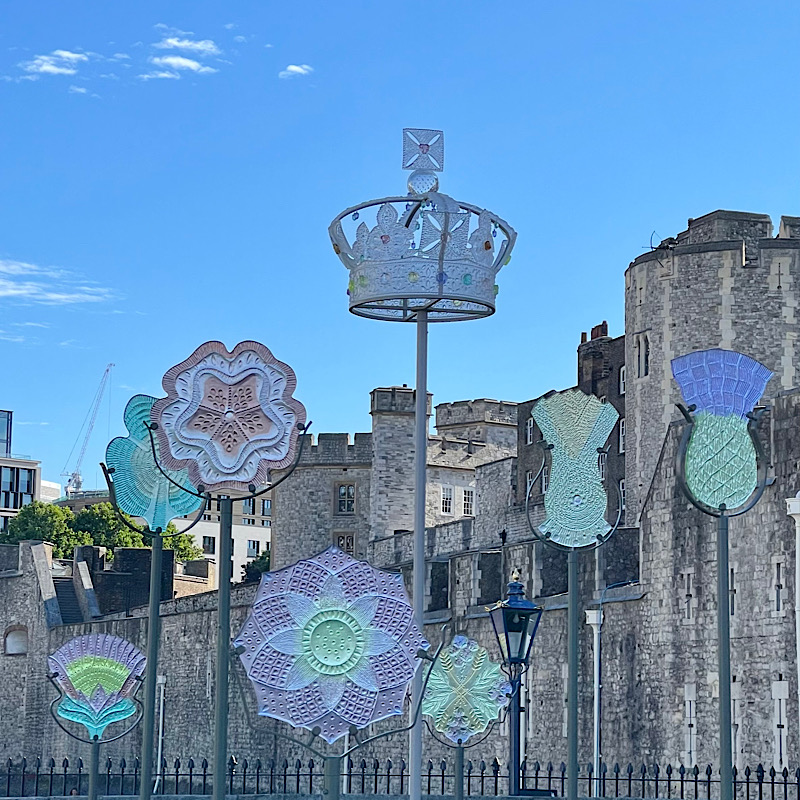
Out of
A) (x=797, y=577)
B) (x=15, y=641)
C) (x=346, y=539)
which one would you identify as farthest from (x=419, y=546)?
(x=15, y=641)

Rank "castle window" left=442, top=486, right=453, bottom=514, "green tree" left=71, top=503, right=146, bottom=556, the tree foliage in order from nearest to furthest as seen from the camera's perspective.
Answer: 1. "castle window" left=442, top=486, right=453, bottom=514
2. the tree foliage
3. "green tree" left=71, top=503, right=146, bottom=556

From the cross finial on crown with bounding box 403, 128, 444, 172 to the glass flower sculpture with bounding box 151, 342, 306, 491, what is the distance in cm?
216

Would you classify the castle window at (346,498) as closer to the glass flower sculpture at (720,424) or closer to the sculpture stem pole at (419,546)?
the glass flower sculpture at (720,424)

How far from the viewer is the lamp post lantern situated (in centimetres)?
1353

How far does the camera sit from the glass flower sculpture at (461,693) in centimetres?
1728

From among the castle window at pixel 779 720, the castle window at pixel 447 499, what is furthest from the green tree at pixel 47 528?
the castle window at pixel 779 720

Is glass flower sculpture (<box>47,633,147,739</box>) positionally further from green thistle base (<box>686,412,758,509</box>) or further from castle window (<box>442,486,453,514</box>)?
castle window (<box>442,486,453,514</box>)

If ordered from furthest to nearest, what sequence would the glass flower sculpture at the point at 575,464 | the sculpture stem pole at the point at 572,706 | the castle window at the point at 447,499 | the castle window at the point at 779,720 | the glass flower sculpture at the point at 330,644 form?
the castle window at the point at 447,499 < the castle window at the point at 779,720 < the glass flower sculpture at the point at 575,464 < the sculpture stem pole at the point at 572,706 < the glass flower sculpture at the point at 330,644

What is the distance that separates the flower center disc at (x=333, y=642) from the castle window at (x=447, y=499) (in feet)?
143

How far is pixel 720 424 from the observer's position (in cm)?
1434

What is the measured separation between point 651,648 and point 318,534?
27428 millimetres

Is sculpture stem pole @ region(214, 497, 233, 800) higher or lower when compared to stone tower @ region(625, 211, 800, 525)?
lower

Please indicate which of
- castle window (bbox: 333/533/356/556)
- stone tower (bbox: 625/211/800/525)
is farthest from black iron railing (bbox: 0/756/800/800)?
castle window (bbox: 333/533/356/556)

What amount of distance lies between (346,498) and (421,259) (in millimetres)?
41295
